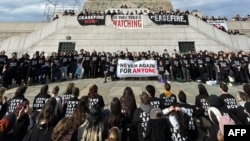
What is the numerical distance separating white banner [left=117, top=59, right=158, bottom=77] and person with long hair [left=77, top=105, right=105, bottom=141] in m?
10.6

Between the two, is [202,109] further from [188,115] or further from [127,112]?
[127,112]

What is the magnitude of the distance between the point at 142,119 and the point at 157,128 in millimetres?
532

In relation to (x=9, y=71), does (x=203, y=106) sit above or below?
below

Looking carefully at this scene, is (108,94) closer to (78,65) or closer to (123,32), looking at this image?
(78,65)

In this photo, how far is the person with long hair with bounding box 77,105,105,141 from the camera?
3994 millimetres

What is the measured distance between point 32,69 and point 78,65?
3067 millimetres

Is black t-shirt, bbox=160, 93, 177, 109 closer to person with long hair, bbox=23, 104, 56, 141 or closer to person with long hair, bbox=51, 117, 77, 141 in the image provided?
person with long hair, bbox=51, 117, 77, 141

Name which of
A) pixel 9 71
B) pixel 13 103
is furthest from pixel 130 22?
pixel 13 103

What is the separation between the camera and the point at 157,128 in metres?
4.38

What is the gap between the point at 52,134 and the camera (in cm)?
367

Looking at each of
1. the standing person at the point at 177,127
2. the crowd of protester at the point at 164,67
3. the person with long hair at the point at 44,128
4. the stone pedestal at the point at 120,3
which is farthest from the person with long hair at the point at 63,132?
the stone pedestal at the point at 120,3

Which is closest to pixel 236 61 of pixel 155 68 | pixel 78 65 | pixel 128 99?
pixel 155 68

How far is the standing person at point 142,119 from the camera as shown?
480 cm

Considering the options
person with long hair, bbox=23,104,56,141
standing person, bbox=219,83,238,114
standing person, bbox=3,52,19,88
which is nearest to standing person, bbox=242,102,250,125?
standing person, bbox=219,83,238,114
